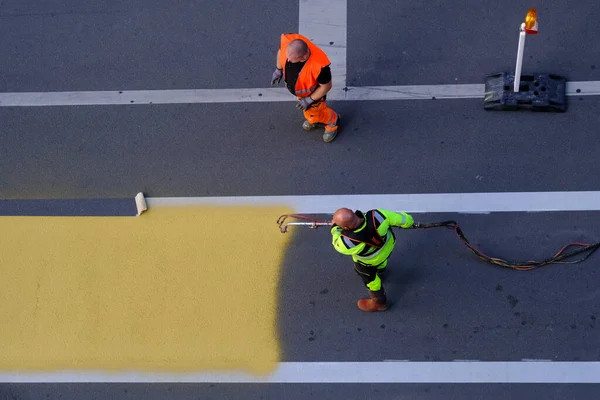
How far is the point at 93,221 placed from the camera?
7098 millimetres

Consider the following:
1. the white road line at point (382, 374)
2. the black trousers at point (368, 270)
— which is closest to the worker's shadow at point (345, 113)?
the black trousers at point (368, 270)

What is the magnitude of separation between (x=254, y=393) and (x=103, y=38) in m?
4.90

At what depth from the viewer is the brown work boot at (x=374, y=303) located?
→ 6.16m

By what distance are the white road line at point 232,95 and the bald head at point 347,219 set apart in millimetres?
2700

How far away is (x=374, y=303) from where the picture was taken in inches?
247

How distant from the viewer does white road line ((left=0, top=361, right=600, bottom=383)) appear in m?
6.07

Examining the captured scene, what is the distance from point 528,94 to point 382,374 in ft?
11.7

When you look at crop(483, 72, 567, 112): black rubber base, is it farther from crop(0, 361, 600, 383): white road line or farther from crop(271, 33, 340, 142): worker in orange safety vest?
crop(0, 361, 600, 383): white road line

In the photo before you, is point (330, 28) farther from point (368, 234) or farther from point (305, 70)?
point (368, 234)

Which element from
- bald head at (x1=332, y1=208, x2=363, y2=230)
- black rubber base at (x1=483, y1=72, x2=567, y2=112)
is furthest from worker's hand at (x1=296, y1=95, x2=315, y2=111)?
black rubber base at (x1=483, y1=72, x2=567, y2=112)

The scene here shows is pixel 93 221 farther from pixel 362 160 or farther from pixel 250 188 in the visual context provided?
pixel 362 160

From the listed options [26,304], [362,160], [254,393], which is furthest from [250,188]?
[26,304]

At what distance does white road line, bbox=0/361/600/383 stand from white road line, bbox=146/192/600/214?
1646 mm

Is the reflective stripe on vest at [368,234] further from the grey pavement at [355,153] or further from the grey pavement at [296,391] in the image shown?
the grey pavement at [296,391]
